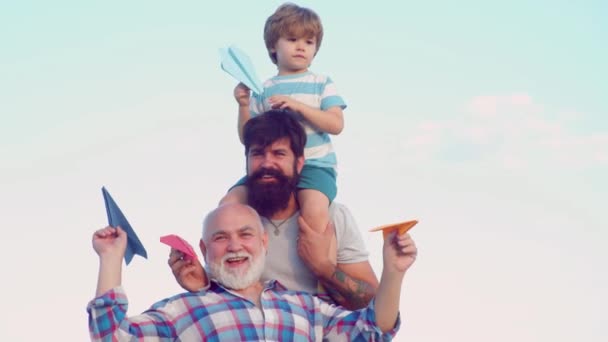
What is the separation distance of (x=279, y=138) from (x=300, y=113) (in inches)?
12.5

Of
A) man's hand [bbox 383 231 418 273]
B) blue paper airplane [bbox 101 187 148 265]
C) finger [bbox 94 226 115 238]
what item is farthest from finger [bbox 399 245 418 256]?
finger [bbox 94 226 115 238]

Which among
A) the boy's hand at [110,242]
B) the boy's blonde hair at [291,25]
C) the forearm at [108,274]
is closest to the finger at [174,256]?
the boy's hand at [110,242]

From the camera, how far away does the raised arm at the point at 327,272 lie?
8266mm

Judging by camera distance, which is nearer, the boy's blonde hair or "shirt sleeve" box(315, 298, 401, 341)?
"shirt sleeve" box(315, 298, 401, 341)

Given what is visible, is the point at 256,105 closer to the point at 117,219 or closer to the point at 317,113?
the point at 317,113

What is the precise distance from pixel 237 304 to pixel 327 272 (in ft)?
4.55

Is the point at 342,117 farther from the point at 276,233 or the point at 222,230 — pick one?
the point at 222,230

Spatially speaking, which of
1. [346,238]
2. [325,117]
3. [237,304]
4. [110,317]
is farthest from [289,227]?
[110,317]

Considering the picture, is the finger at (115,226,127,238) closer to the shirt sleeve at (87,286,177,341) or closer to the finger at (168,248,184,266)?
the shirt sleeve at (87,286,177,341)

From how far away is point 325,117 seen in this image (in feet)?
28.3

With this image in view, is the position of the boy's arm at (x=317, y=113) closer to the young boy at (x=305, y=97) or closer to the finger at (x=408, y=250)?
the young boy at (x=305, y=97)

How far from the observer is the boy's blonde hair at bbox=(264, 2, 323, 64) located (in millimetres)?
8750

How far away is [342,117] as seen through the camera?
8797mm

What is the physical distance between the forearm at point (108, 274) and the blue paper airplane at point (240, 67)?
2375 millimetres
